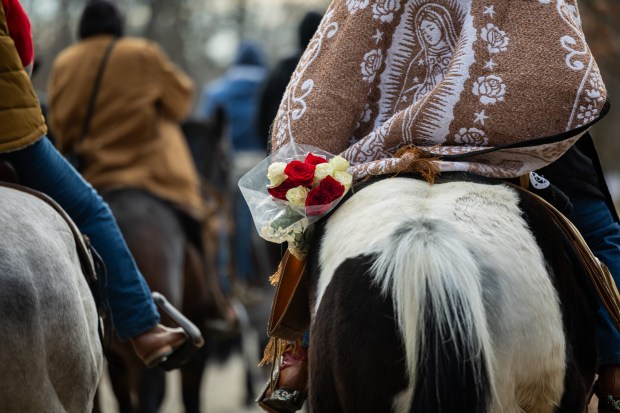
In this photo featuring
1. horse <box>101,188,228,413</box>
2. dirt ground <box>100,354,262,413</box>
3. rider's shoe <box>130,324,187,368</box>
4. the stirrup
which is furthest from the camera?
dirt ground <box>100,354,262,413</box>

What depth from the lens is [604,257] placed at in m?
3.67

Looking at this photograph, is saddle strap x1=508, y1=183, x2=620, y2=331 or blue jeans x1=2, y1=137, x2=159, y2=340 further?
blue jeans x1=2, y1=137, x2=159, y2=340

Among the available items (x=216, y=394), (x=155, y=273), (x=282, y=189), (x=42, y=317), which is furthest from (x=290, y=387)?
(x=216, y=394)

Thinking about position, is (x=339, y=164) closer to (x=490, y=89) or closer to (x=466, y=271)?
(x=490, y=89)

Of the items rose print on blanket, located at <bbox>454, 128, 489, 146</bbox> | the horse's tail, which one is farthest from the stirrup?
the horse's tail

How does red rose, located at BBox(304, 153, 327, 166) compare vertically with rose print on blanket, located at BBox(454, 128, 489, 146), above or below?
below

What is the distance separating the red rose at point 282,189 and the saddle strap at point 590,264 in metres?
0.66

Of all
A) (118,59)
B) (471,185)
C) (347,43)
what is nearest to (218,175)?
(118,59)

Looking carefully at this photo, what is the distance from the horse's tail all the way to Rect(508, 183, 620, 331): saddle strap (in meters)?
0.59

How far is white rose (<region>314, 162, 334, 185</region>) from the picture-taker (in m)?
3.18

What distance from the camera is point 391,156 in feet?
11.3

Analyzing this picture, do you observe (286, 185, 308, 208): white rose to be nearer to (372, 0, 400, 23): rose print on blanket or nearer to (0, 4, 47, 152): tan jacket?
(372, 0, 400, 23): rose print on blanket

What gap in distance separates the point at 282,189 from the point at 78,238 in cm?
101

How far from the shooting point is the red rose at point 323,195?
3137 millimetres
